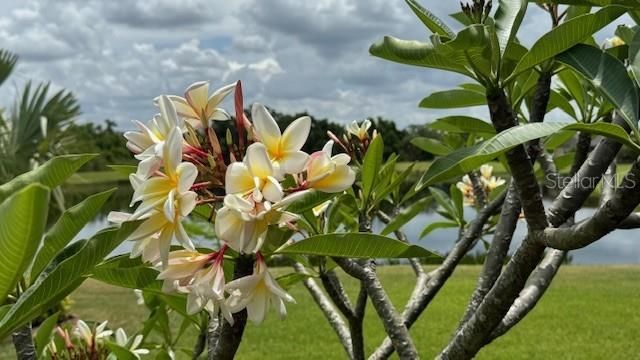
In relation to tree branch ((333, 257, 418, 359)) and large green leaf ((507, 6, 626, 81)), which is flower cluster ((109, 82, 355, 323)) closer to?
large green leaf ((507, 6, 626, 81))

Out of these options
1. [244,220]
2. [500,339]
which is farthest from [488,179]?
[500,339]

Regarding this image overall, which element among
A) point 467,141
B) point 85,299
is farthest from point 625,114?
point 85,299

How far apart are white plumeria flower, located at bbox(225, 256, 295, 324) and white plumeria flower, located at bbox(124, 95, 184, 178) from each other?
0.46 ft

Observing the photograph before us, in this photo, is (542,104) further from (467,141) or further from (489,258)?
(467,141)

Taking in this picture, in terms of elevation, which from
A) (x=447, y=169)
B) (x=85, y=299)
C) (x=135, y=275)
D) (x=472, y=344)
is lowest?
(x=85, y=299)

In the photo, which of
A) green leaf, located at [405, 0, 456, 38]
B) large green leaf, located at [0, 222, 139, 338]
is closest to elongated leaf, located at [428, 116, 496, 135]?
green leaf, located at [405, 0, 456, 38]

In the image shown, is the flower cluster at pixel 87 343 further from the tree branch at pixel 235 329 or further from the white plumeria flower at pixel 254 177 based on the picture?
the white plumeria flower at pixel 254 177

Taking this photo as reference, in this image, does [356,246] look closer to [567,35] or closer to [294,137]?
[294,137]

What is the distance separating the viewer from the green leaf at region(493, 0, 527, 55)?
0.76m

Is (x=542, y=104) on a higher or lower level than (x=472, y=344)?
higher

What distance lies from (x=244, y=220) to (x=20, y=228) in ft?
0.64

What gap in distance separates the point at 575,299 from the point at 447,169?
7.36m

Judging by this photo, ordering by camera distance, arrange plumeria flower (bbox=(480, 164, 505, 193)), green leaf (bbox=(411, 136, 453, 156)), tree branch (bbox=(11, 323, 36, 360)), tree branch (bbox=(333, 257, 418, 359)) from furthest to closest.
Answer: plumeria flower (bbox=(480, 164, 505, 193)) < green leaf (bbox=(411, 136, 453, 156)) < tree branch (bbox=(333, 257, 418, 359)) < tree branch (bbox=(11, 323, 36, 360))

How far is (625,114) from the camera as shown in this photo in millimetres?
727
